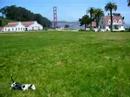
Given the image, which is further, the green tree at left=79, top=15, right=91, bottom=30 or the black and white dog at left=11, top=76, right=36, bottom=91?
the green tree at left=79, top=15, right=91, bottom=30

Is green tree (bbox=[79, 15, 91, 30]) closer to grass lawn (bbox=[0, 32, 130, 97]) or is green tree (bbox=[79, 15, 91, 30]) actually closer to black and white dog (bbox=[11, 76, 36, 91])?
grass lawn (bbox=[0, 32, 130, 97])

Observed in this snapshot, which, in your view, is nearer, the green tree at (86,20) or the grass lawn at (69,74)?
the grass lawn at (69,74)

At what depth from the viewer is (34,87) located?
1160cm

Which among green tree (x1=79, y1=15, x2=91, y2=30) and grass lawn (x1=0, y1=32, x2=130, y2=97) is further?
green tree (x1=79, y1=15, x2=91, y2=30)

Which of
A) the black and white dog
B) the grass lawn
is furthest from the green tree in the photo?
the black and white dog

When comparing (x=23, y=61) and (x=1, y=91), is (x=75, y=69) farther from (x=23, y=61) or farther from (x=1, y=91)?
(x=1, y=91)

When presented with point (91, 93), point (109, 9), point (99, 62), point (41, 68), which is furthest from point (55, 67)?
point (109, 9)

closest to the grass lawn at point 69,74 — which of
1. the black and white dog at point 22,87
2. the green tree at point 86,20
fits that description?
the black and white dog at point 22,87

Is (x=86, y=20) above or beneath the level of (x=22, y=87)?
above

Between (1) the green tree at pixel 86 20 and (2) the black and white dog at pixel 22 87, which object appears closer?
(2) the black and white dog at pixel 22 87

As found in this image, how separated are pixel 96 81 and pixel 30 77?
9.10 ft

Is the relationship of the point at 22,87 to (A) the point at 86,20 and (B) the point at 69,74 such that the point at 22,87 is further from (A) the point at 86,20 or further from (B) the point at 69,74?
(A) the point at 86,20

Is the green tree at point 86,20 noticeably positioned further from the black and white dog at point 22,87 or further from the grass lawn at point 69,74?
the black and white dog at point 22,87

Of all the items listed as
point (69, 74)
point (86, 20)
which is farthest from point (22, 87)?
point (86, 20)
